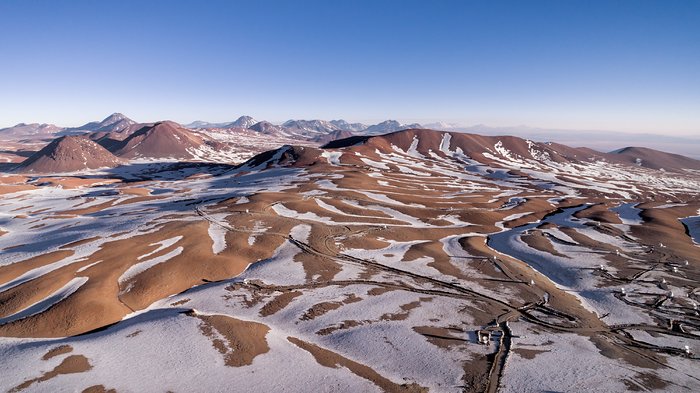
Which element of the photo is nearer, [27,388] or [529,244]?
[27,388]

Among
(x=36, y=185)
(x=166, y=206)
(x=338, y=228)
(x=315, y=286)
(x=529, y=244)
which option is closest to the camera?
(x=315, y=286)

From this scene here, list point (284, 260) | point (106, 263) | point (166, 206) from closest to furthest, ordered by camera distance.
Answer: point (106, 263) → point (284, 260) → point (166, 206)

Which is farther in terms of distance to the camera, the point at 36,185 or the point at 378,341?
the point at 36,185

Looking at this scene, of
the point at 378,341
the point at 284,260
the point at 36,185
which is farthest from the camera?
the point at 36,185

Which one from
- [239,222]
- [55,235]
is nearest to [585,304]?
[239,222]

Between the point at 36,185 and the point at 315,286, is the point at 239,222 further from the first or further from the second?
the point at 36,185

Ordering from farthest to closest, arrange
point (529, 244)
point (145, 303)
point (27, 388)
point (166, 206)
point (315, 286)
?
point (166, 206), point (529, 244), point (315, 286), point (145, 303), point (27, 388)

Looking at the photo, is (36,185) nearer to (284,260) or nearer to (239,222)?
(239,222)

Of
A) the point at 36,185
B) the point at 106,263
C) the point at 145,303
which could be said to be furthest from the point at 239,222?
the point at 36,185
